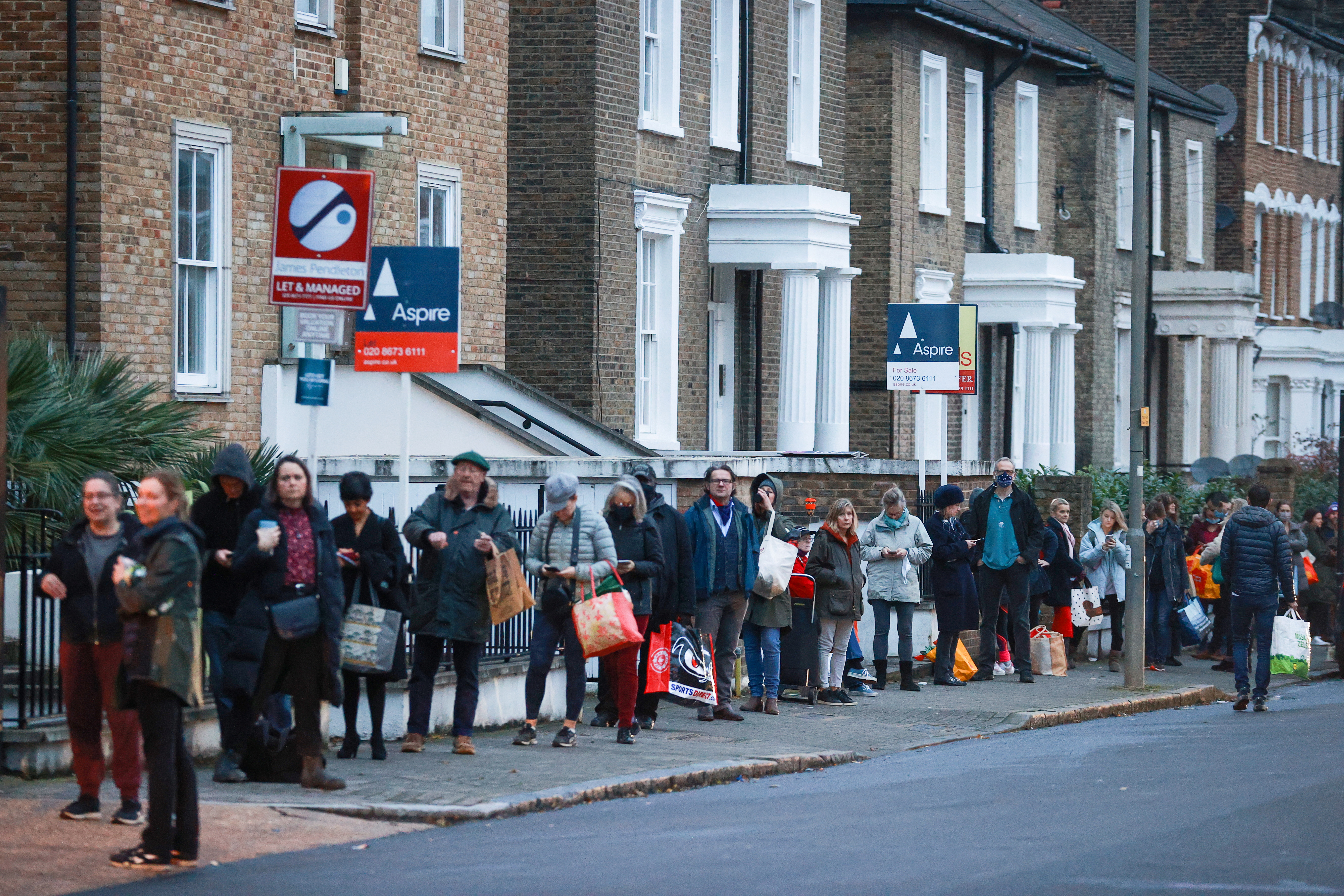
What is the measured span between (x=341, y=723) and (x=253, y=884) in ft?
14.8

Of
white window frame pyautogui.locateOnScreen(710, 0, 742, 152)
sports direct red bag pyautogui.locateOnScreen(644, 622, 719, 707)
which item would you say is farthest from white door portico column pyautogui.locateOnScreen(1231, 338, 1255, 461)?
sports direct red bag pyautogui.locateOnScreen(644, 622, 719, 707)

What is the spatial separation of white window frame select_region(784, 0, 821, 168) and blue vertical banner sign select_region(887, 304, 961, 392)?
9.00 m

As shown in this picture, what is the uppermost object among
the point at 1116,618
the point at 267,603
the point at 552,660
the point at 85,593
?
the point at 85,593

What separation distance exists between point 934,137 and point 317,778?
2331 cm

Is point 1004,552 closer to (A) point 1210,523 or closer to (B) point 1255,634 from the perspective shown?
(B) point 1255,634

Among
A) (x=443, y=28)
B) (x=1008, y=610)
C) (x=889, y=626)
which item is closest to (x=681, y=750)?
(x=889, y=626)

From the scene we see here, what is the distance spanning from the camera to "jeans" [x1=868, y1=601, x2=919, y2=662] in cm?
1834

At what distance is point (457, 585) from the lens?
13086 millimetres

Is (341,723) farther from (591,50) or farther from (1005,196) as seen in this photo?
(1005,196)

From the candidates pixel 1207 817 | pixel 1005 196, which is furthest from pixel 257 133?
pixel 1005 196

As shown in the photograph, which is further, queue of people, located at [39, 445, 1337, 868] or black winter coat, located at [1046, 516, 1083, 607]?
black winter coat, located at [1046, 516, 1083, 607]

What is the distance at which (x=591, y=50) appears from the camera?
80.4 feet

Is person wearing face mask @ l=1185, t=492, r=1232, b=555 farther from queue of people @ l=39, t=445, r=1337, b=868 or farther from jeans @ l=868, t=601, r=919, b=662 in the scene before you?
jeans @ l=868, t=601, r=919, b=662

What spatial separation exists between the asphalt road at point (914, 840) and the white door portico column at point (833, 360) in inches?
564
